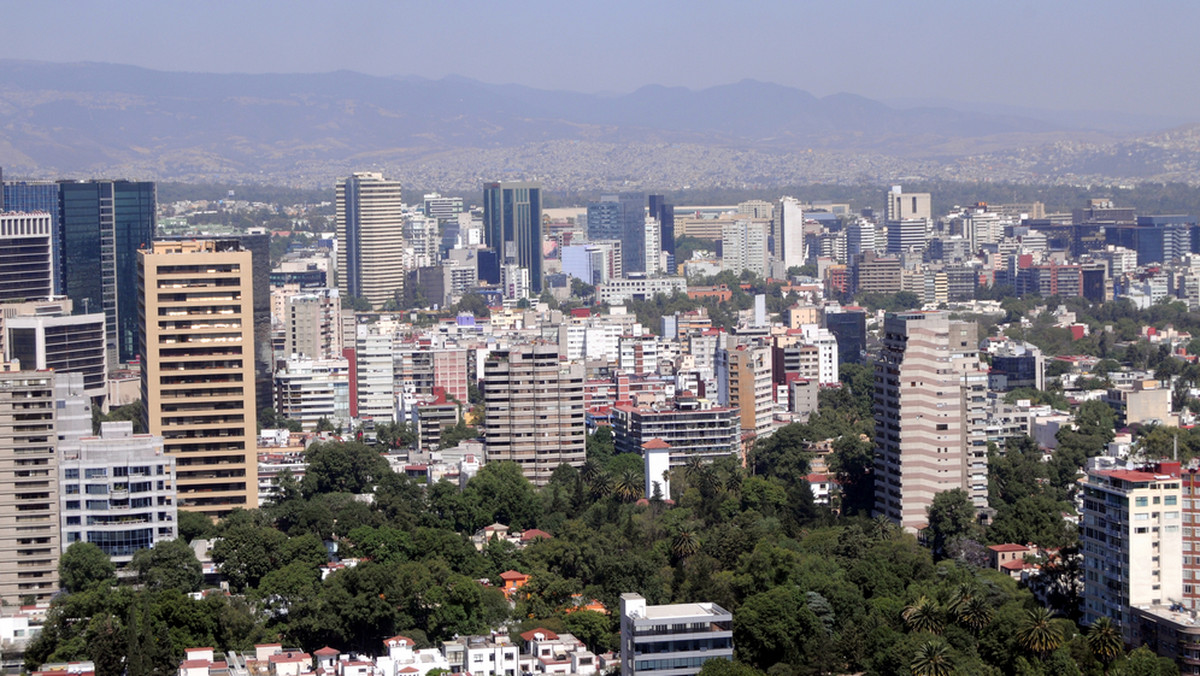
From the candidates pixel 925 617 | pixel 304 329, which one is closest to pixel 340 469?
pixel 925 617

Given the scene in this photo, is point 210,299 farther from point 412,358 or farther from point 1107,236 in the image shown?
point 1107,236

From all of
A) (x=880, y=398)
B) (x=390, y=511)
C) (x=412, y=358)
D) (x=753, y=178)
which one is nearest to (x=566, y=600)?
(x=390, y=511)

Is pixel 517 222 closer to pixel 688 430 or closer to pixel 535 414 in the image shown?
pixel 688 430

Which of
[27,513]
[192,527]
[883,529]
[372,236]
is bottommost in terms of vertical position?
[883,529]

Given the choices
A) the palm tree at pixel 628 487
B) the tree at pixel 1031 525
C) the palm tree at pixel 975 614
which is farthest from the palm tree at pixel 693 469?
the palm tree at pixel 975 614

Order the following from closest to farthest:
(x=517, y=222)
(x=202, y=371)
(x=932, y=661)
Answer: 1. (x=932, y=661)
2. (x=202, y=371)
3. (x=517, y=222)

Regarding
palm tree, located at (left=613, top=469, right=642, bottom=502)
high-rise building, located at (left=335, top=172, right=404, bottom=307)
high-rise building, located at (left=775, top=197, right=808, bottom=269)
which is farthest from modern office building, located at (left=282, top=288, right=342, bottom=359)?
high-rise building, located at (left=775, top=197, right=808, bottom=269)
